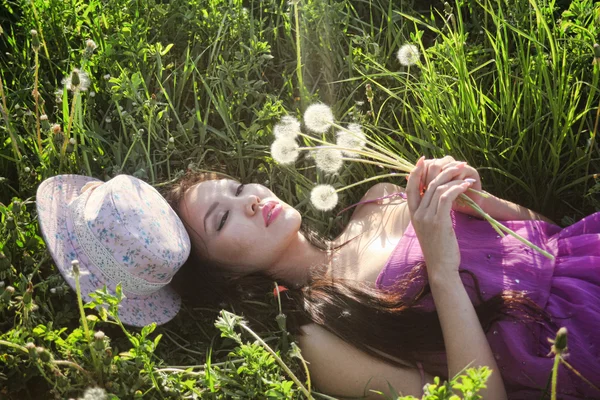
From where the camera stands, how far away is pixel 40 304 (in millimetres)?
2320

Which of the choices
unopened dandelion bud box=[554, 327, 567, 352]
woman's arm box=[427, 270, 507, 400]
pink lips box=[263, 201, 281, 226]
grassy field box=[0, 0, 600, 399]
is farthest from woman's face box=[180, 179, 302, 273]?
unopened dandelion bud box=[554, 327, 567, 352]

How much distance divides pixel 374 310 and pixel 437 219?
37cm

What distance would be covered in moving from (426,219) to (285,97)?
117cm

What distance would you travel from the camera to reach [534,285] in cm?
225

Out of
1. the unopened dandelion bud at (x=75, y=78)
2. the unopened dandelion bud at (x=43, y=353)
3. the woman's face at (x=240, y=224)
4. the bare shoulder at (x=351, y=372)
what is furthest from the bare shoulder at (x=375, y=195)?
the unopened dandelion bud at (x=43, y=353)

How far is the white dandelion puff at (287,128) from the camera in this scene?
2621 mm

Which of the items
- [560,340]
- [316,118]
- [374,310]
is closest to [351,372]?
[374,310]

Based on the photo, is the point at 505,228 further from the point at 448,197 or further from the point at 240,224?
the point at 240,224

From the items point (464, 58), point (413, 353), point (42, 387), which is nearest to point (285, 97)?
point (464, 58)

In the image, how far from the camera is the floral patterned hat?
2.21 meters

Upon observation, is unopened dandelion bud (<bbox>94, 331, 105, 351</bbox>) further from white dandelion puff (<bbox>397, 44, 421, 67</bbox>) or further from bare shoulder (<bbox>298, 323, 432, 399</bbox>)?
white dandelion puff (<bbox>397, 44, 421, 67</bbox>)

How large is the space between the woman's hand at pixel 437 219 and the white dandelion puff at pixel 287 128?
57 centimetres

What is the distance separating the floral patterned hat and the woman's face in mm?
96

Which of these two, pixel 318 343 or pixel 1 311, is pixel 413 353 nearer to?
pixel 318 343
